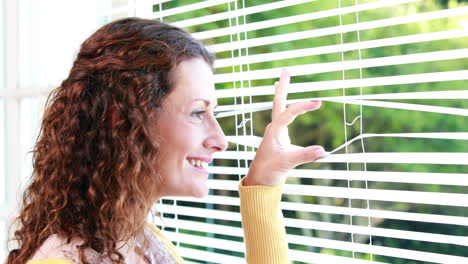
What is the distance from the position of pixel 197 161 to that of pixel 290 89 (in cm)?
29

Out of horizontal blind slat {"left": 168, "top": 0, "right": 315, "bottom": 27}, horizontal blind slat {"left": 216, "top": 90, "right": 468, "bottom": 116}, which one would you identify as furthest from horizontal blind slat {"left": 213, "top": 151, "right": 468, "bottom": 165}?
horizontal blind slat {"left": 168, "top": 0, "right": 315, "bottom": 27}

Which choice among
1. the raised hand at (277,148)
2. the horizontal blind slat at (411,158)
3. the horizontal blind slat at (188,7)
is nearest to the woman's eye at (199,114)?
the raised hand at (277,148)

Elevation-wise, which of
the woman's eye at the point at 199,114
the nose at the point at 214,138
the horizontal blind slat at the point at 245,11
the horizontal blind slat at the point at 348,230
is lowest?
the horizontal blind slat at the point at 348,230

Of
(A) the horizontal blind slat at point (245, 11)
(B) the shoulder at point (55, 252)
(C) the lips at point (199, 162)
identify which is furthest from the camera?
(A) the horizontal blind slat at point (245, 11)

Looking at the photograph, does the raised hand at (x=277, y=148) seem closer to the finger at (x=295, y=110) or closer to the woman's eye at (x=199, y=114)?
the finger at (x=295, y=110)

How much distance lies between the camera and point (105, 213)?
1.03 m

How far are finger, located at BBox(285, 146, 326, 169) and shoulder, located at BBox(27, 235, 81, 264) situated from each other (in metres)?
0.42

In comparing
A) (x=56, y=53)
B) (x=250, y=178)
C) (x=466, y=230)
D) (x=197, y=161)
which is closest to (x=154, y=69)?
(x=197, y=161)

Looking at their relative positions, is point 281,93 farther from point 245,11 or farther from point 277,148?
point 245,11

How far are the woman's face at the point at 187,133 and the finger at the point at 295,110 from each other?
0.41 ft

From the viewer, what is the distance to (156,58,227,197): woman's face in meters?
1.03

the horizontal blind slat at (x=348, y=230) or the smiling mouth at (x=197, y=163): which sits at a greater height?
the smiling mouth at (x=197, y=163)

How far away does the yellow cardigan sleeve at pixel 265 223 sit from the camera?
3.77 ft

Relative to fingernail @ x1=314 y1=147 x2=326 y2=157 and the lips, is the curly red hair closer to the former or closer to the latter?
the lips
